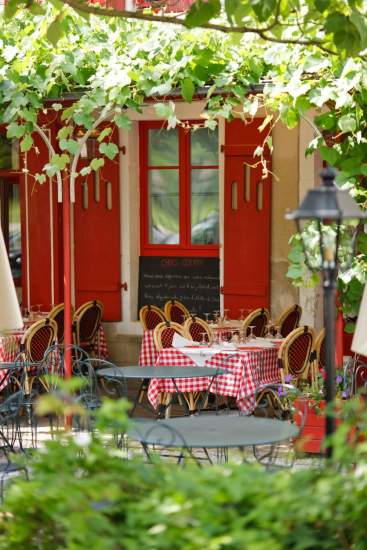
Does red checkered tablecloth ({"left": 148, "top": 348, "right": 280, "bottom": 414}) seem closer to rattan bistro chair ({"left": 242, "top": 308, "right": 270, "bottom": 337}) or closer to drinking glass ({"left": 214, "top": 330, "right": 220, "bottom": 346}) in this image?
drinking glass ({"left": 214, "top": 330, "right": 220, "bottom": 346})

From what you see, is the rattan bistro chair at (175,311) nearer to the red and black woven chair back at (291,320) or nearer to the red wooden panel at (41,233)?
the red and black woven chair back at (291,320)

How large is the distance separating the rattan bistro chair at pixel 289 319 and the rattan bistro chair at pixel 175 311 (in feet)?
3.63

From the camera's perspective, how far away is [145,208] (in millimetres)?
13281

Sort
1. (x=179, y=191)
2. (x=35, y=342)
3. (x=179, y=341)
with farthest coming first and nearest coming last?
(x=179, y=191), (x=35, y=342), (x=179, y=341)

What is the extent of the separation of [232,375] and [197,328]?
135cm

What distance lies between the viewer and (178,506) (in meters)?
3.55

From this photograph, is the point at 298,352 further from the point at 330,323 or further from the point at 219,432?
the point at 330,323

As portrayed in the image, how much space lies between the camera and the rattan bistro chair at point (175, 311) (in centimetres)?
1214

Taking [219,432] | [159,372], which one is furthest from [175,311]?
[219,432]

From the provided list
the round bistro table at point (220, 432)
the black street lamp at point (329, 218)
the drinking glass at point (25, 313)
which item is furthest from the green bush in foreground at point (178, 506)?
the drinking glass at point (25, 313)

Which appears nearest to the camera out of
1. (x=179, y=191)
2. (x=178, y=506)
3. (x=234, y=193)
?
(x=178, y=506)

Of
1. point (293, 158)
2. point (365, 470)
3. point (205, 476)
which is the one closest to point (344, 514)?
point (365, 470)

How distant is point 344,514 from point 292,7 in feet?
9.10

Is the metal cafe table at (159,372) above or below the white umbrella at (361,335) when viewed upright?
below
